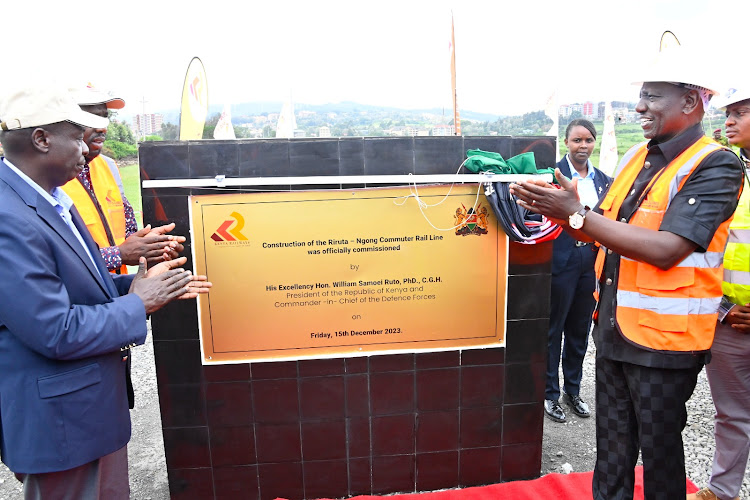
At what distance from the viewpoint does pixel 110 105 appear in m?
2.99

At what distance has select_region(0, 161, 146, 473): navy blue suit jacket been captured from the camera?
5.29 ft

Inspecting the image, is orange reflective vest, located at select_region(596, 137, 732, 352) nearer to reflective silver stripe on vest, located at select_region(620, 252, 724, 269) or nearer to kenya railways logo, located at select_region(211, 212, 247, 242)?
reflective silver stripe on vest, located at select_region(620, 252, 724, 269)

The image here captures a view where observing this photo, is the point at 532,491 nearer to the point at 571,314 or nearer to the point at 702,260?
the point at 571,314

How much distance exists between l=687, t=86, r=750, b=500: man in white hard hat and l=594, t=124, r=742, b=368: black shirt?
622 mm

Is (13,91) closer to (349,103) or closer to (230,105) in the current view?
(230,105)

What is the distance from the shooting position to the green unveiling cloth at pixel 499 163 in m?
2.69

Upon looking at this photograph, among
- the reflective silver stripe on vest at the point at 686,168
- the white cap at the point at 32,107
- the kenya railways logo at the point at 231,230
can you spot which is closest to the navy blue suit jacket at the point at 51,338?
the white cap at the point at 32,107

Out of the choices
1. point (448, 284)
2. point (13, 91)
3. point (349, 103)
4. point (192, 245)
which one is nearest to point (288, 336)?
point (192, 245)

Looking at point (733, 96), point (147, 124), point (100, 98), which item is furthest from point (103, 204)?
point (147, 124)

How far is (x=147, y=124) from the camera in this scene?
272 inches

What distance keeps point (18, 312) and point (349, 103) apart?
605 cm

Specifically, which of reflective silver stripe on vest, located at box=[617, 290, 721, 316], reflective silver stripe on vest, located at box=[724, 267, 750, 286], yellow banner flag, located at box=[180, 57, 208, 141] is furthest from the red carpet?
yellow banner flag, located at box=[180, 57, 208, 141]

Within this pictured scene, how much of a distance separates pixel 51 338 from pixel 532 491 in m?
2.58

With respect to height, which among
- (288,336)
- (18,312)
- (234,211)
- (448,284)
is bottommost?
(288,336)
